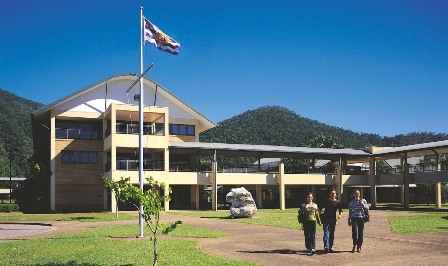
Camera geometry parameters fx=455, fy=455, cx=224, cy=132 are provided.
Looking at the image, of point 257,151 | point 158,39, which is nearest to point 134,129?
point 257,151

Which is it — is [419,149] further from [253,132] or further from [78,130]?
[253,132]

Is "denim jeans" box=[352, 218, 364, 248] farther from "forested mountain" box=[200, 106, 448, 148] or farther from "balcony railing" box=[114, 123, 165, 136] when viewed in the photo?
"forested mountain" box=[200, 106, 448, 148]

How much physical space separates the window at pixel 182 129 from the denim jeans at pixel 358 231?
35.8m

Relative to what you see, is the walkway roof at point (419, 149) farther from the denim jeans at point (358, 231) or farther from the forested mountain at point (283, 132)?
the forested mountain at point (283, 132)

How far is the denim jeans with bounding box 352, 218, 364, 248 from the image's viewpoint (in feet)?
43.5

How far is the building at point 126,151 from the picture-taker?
133ft

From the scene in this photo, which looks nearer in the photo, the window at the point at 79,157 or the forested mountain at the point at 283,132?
the window at the point at 79,157

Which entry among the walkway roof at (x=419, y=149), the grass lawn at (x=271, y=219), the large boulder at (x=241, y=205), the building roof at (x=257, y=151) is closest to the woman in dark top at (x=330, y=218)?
the grass lawn at (x=271, y=219)

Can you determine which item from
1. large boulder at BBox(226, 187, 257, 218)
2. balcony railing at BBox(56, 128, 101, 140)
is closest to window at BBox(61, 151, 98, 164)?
balcony railing at BBox(56, 128, 101, 140)

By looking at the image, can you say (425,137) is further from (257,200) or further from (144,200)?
(144,200)

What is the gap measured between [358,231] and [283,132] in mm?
105540

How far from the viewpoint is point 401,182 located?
1745 inches

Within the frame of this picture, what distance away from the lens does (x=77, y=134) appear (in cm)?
4331

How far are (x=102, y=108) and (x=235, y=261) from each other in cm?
3482
